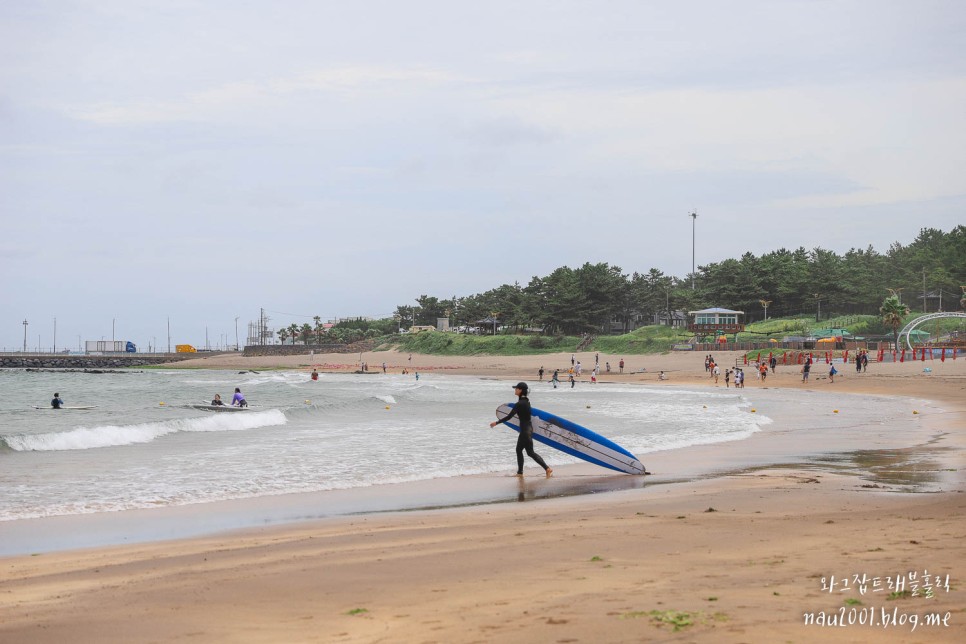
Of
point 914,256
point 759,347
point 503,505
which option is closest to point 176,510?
point 503,505

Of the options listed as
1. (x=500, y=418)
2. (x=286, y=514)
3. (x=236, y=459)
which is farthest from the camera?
(x=236, y=459)

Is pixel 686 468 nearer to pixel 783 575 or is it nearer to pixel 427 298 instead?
pixel 783 575

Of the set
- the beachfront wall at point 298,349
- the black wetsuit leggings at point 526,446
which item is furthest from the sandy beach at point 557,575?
the beachfront wall at point 298,349

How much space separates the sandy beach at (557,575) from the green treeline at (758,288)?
90167mm

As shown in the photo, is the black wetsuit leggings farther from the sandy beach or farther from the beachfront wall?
the beachfront wall

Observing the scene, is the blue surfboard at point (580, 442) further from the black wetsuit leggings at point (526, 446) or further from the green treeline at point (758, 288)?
the green treeline at point (758, 288)

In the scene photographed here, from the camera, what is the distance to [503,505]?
10.7 m

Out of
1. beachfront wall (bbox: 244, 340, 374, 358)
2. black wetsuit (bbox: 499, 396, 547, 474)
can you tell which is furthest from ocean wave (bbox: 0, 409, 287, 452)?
beachfront wall (bbox: 244, 340, 374, 358)

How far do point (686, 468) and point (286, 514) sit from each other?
755cm

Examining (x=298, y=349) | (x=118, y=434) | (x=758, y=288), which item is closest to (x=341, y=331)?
(x=298, y=349)

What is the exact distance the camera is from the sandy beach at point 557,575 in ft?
15.9

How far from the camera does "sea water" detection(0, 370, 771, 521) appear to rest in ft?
42.1

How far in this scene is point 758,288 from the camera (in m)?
98.0

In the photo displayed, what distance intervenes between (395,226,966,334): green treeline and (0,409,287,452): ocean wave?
8010cm
